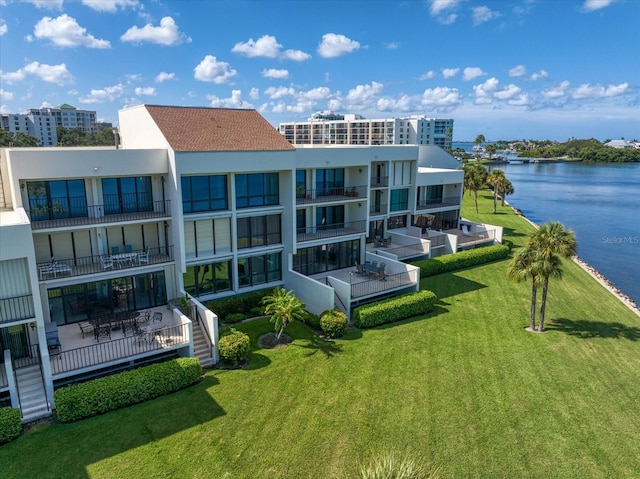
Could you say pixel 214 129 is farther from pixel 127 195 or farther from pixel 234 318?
pixel 234 318

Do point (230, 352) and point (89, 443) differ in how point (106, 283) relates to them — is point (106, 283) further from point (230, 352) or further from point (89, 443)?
point (89, 443)

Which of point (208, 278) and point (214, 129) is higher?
point (214, 129)

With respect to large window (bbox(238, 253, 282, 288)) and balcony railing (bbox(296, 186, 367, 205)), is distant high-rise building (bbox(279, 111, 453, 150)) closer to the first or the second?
balcony railing (bbox(296, 186, 367, 205))

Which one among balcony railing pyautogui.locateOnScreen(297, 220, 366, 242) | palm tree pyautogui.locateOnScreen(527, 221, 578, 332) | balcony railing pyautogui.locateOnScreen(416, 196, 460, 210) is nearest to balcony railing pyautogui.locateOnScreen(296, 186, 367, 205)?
balcony railing pyautogui.locateOnScreen(297, 220, 366, 242)

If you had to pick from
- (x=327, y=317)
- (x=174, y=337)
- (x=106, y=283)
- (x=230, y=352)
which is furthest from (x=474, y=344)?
(x=106, y=283)

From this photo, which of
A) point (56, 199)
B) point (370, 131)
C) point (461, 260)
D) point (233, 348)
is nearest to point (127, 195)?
point (56, 199)
